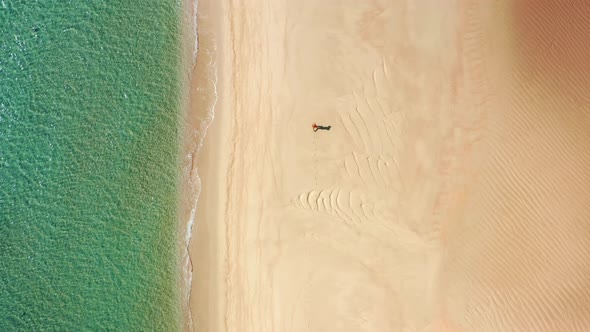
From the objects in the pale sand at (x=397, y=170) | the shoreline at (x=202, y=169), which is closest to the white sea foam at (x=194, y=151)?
the shoreline at (x=202, y=169)

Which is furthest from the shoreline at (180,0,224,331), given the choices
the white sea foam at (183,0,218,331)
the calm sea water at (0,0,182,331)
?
the calm sea water at (0,0,182,331)

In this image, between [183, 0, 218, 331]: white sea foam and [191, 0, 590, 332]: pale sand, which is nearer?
[191, 0, 590, 332]: pale sand

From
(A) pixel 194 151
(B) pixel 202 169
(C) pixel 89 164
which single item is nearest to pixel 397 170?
(B) pixel 202 169

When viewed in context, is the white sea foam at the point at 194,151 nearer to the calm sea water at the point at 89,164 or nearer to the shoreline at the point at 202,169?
the shoreline at the point at 202,169

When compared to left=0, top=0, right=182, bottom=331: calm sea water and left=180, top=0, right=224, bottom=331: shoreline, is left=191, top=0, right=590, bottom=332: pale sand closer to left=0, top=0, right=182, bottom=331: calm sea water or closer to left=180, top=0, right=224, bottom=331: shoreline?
left=180, top=0, right=224, bottom=331: shoreline

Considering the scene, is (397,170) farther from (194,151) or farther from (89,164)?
(89,164)
